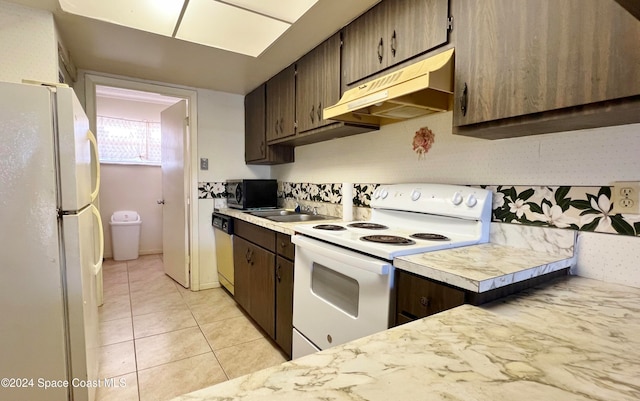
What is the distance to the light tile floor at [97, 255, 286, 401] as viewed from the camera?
1749 mm

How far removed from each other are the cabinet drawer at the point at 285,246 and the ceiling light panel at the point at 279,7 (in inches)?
48.5

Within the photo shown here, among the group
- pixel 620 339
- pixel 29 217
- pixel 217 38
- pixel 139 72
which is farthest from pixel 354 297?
pixel 139 72

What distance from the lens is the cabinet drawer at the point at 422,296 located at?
93 centimetres

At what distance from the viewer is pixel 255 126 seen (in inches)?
122

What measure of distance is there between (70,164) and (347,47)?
151 cm

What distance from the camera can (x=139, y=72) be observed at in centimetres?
273

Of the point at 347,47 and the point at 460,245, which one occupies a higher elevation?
the point at 347,47

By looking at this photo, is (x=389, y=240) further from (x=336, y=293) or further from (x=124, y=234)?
(x=124, y=234)

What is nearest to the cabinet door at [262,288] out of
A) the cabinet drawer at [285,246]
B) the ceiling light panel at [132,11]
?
the cabinet drawer at [285,246]

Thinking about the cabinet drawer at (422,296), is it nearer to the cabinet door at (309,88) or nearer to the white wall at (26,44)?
the cabinet door at (309,88)

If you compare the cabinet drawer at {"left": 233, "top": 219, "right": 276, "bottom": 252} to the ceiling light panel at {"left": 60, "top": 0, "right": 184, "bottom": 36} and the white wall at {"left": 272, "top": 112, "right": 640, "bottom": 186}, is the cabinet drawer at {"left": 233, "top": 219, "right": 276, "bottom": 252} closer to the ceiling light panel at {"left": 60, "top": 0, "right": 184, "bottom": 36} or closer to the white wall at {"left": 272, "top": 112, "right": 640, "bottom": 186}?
the white wall at {"left": 272, "top": 112, "right": 640, "bottom": 186}

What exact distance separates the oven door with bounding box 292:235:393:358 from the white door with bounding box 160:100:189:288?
1.97 metres

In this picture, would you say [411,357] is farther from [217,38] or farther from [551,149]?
[217,38]

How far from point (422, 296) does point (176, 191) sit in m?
3.08
